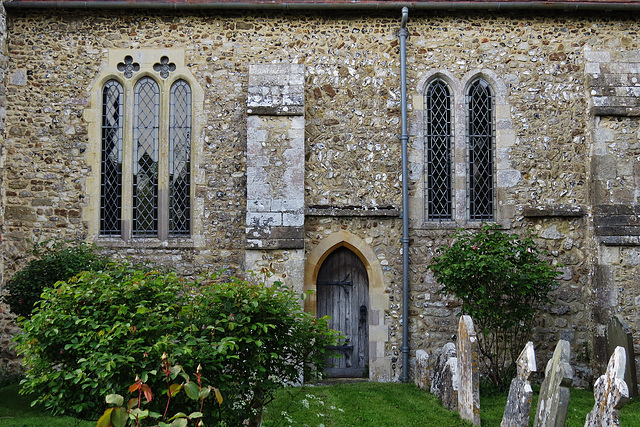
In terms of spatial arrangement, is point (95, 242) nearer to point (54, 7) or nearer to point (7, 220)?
point (7, 220)

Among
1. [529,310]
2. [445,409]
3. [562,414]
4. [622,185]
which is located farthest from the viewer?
[622,185]

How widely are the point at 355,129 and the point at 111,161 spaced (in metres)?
4.05

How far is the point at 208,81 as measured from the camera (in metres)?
9.79

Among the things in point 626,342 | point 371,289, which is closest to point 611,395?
point 626,342

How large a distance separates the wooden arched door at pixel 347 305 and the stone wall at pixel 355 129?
36 centimetres

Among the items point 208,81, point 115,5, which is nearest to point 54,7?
point 115,5

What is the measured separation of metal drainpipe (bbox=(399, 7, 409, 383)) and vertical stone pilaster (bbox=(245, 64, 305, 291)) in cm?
167

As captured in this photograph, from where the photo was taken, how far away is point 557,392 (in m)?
5.43

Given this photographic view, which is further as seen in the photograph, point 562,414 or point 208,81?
point 208,81

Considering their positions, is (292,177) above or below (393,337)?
above

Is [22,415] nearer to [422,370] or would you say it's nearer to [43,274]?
[43,274]

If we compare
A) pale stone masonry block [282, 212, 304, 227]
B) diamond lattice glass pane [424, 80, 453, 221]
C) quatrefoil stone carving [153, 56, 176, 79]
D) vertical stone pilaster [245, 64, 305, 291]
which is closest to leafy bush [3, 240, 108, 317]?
vertical stone pilaster [245, 64, 305, 291]

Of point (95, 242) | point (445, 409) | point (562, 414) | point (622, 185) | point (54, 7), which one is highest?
point (54, 7)

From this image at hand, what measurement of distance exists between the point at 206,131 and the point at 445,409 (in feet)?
18.5
